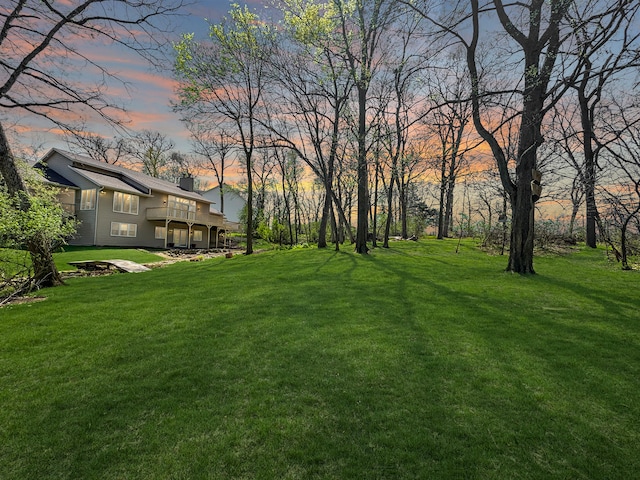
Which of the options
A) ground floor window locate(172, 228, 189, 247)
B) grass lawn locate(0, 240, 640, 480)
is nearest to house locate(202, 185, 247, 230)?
ground floor window locate(172, 228, 189, 247)

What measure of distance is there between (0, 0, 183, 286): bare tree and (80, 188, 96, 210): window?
15429mm

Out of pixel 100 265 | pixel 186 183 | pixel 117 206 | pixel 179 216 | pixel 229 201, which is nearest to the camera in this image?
pixel 100 265

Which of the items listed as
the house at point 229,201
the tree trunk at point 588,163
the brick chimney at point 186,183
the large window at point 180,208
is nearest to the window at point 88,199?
the large window at point 180,208

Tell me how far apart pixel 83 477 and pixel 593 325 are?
745 cm

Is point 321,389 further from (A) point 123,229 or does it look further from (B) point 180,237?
(B) point 180,237

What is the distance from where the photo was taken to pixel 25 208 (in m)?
7.82

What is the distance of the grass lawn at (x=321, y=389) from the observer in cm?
240

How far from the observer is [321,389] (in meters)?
3.45

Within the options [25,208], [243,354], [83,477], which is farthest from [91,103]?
[83,477]

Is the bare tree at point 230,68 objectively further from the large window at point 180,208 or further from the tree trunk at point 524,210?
the tree trunk at point 524,210

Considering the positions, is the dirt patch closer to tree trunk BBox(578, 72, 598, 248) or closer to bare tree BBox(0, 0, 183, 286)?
bare tree BBox(0, 0, 183, 286)

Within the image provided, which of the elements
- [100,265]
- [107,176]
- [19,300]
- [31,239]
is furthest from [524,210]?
[107,176]

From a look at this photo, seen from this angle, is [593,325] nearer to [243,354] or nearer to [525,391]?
[525,391]

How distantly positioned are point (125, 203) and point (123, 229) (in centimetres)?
210
